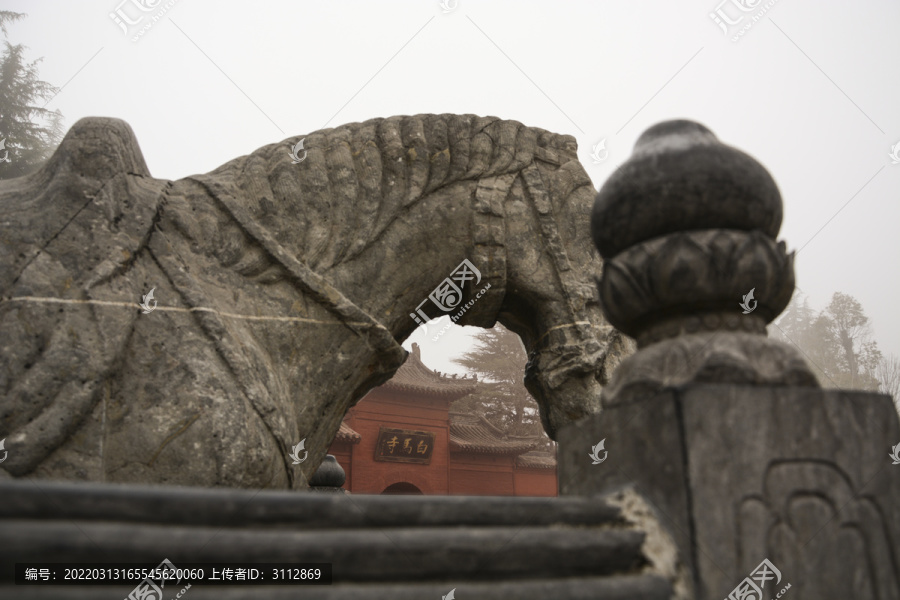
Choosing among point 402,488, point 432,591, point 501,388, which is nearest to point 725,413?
point 432,591

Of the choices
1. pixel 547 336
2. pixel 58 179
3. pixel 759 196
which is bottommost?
pixel 759 196

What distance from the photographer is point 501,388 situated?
59.7ft

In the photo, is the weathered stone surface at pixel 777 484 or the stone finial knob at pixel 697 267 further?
the stone finial knob at pixel 697 267

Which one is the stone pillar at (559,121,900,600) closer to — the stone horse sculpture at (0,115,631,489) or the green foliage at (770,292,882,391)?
the stone horse sculpture at (0,115,631,489)

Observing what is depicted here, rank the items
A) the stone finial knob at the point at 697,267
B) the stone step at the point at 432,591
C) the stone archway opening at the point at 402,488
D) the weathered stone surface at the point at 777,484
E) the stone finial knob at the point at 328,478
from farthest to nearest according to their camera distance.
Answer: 1. the stone archway opening at the point at 402,488
2. the stone finial knob at the point at 328,478
3. the stone finial knob at the point at 697,267
4. the weathered stone surface at the point at 777,484
5. the stone step at the point at 432,591

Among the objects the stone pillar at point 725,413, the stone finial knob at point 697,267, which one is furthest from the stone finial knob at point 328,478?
the stone finial knob at point 697,267

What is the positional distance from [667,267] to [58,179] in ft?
8.82

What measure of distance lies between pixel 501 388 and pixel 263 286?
1551cm

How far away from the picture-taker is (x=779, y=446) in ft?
4.25

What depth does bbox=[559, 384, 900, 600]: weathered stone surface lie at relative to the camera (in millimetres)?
1229

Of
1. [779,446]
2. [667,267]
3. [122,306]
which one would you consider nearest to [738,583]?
[779,446]

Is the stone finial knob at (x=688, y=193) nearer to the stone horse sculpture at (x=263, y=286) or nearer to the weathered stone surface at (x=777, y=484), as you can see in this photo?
the weathered stone surface at (x=777, y=484)

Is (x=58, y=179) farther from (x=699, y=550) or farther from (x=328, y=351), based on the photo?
(x=699, y=550)

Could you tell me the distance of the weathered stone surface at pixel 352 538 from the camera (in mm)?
947
